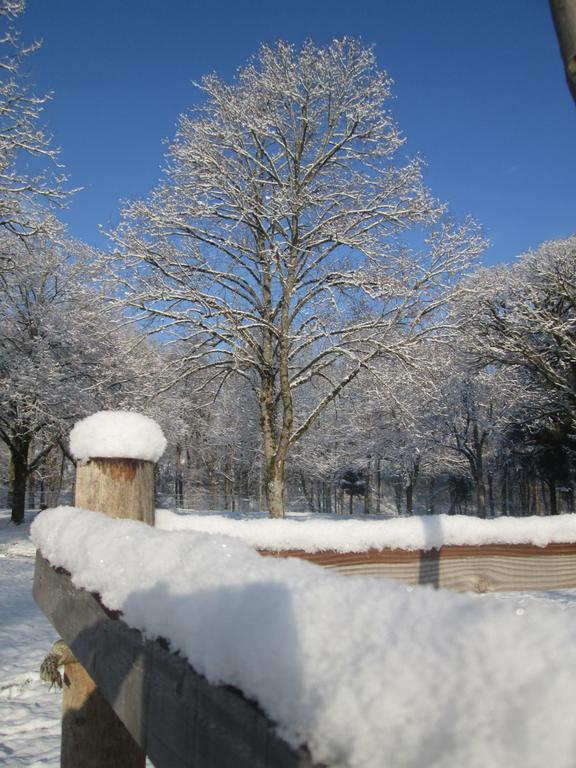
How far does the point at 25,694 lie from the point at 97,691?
353 centimetres

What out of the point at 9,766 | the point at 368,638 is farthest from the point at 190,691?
the point at 9,766

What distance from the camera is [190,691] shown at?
750 millimetres

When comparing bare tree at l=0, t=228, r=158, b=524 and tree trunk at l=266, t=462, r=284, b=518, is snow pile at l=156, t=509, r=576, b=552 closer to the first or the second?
tree trunk at l=266, t=462, r=284, b=518

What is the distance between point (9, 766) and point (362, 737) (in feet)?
12.7

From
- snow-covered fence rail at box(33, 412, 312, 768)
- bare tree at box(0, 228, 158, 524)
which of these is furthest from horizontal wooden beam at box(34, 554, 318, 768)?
bare tree at box(0, 228, 158, 524)

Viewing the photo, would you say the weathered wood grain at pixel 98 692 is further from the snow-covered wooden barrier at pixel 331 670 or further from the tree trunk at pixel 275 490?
the tree trunk at pixel 275 490

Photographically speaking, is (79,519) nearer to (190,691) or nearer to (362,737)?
(190,691)

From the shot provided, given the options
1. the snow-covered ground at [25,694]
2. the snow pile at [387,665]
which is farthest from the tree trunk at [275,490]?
the snow pile at [387,665]

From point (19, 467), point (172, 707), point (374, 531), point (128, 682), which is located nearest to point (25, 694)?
point (374, 531)

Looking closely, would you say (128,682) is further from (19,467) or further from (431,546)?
(19,467)

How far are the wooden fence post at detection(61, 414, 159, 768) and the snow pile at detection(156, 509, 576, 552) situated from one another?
0.14 m

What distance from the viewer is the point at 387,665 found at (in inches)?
19.4

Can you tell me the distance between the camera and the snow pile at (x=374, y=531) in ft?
6.08

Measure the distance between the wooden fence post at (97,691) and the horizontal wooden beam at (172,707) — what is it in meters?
0.50
